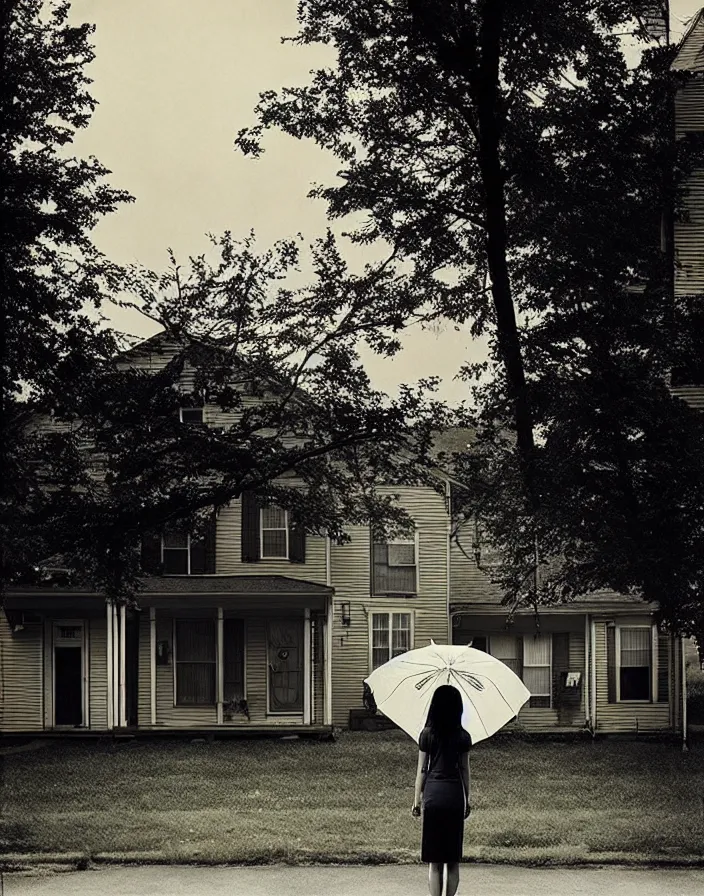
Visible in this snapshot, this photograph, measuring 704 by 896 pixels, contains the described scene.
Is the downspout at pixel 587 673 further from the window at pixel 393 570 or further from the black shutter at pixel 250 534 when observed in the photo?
the black shutter at pixel 250 534

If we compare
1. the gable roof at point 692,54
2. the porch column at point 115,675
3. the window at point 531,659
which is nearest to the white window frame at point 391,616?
the window at point 531,659

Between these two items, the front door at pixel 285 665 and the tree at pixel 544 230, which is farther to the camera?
the front door at pixel 285 665

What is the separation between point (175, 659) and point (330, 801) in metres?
6.99

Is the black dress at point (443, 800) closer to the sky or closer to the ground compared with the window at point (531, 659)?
closer to the sky

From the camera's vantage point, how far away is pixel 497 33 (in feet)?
34.3

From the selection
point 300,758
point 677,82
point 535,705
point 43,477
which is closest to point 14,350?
point 43,477

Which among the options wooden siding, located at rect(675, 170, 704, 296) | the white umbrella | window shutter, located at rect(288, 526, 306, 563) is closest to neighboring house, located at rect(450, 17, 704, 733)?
window shutter, located at rect(288, 526, 306, 563)

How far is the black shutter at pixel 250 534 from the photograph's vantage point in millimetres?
22875

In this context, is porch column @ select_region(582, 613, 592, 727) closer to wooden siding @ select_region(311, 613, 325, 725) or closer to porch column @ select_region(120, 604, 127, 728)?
wooden siding @ select_region(311, 613, 325, 725)

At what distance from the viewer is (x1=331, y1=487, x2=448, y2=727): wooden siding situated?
77.0 feet

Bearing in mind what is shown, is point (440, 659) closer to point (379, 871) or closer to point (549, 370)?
point (379, 871)

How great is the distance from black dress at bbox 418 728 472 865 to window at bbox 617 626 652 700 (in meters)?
16.9

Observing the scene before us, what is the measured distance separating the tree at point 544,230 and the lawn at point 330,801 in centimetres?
283

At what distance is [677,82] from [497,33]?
2024 mm
